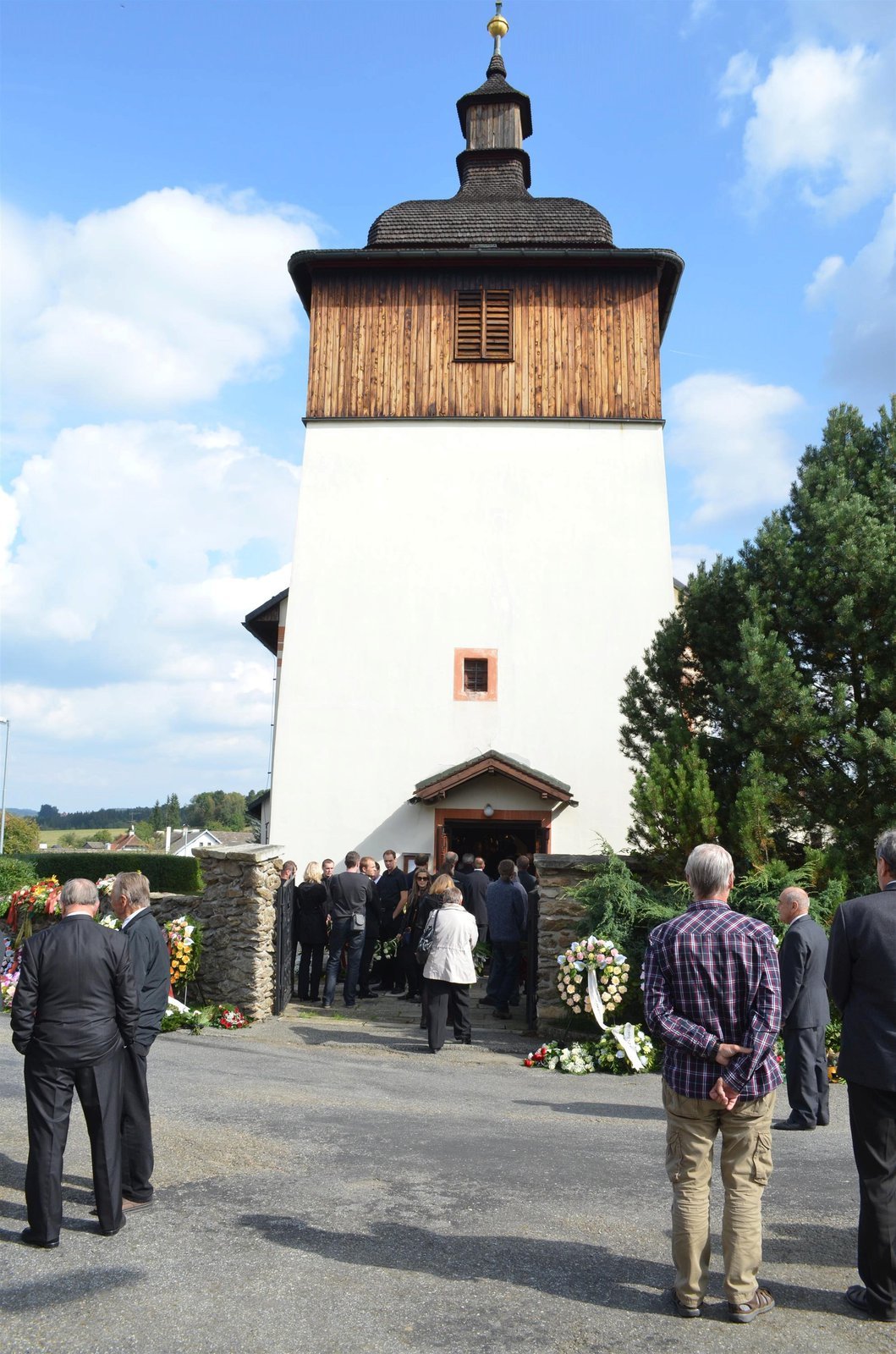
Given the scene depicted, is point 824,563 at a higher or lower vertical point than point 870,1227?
higher

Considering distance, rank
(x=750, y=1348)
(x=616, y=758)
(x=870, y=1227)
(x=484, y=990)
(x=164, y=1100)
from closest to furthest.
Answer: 1. (x=750, y=1348)
2. (x=870, y=1227)
3. (x=164, y=1100)
4. (x=484, y=990)
5. (x=616, y=758)

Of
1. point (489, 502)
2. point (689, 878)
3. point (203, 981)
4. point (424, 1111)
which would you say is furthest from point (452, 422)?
point (689, 878)

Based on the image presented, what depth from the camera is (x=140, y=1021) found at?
19.2 ft

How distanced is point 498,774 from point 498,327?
7997mm

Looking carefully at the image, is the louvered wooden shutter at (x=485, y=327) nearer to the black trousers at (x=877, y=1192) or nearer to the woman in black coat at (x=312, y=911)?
the woman in black coat at (x=312, y=911)

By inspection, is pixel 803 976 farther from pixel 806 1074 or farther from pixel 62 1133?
pixel 62 1133

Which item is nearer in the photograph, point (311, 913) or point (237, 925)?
point (237, 925)

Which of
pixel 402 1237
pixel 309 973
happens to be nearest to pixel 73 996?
pixel 402 1237

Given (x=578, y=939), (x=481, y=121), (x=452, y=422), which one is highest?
(x=481, y=121)

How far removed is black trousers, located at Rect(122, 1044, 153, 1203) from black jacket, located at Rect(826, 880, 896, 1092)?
132 inches

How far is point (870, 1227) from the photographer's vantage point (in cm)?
450

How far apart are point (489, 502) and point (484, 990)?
A: 8.55 meters

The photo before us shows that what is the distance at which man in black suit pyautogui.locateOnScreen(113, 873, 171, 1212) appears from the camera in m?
5.69

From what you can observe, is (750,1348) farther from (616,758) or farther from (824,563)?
(616,758)
